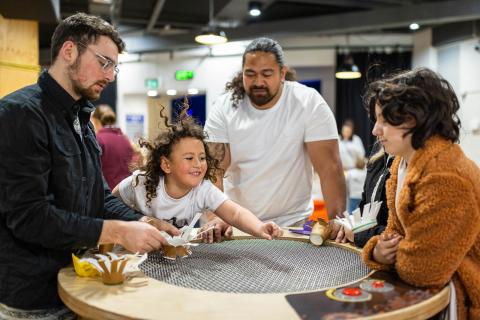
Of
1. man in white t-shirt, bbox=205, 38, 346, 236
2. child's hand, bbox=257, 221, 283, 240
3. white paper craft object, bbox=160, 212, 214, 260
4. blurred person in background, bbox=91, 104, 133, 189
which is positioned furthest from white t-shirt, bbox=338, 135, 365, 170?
white paper craft object, bbox=160, 212, 214, 260

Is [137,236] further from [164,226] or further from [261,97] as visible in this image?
[261,97]

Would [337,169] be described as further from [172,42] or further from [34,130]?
[172,42]

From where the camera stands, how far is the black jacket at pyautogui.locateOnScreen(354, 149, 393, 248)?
179 centimetres

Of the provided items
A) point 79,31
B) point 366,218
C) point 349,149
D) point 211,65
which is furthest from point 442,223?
point 211,65

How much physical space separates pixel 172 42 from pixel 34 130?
951cm

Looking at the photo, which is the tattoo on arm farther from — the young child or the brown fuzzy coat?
the brown fuzzy coat

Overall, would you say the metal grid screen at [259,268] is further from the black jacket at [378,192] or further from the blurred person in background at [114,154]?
the blurred person in background at [114,154]

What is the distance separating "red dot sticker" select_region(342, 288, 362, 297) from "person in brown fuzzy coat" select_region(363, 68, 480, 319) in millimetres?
167

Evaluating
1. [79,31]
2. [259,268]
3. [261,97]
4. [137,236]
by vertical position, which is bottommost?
[259,268]

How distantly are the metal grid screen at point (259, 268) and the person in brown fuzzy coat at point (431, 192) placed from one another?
0.20m

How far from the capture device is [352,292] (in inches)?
49.5

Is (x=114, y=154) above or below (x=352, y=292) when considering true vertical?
above

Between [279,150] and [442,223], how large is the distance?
49.3 inches

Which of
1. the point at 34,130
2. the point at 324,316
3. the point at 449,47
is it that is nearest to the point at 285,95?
the point at 34,130
